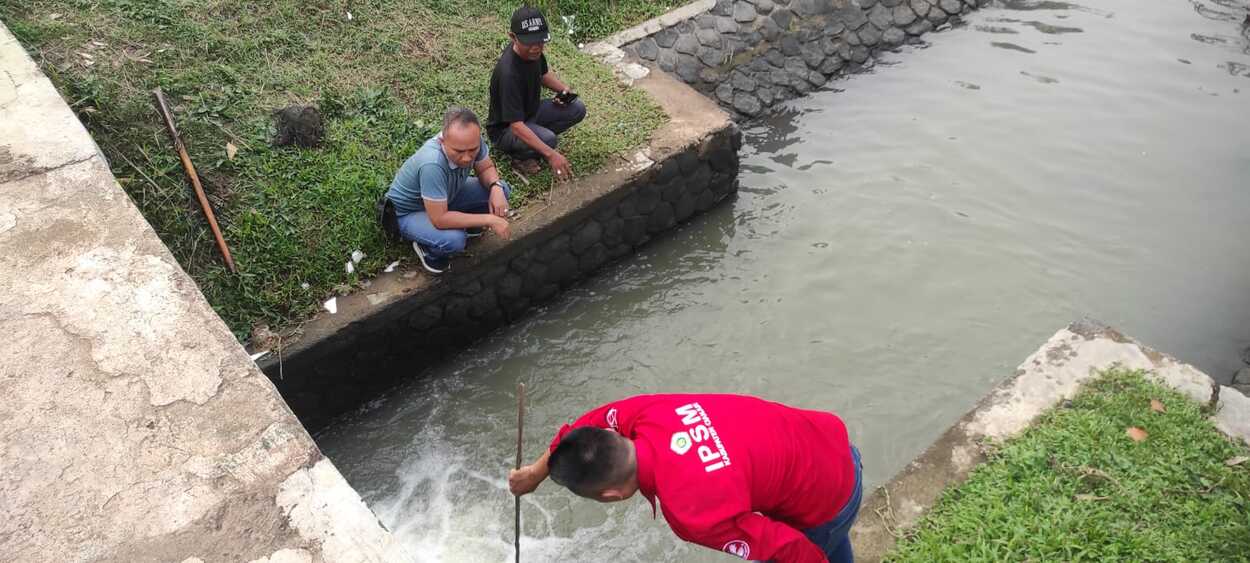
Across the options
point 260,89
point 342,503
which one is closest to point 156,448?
point 342,503

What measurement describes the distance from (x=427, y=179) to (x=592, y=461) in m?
2.54

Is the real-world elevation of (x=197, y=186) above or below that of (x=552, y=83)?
below

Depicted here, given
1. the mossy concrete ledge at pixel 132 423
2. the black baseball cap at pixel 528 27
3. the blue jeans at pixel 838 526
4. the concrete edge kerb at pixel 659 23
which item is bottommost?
the blue jeans at pixel 838 526

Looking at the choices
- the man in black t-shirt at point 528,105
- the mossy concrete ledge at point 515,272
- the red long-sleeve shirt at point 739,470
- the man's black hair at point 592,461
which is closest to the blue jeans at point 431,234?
the mossy concrete ledge at point 515,272

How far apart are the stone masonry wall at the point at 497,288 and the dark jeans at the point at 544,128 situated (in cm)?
59

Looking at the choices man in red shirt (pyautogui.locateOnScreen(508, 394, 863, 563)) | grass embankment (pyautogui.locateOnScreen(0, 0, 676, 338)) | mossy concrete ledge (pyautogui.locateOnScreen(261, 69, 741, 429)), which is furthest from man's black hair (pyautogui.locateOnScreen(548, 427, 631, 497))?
grass embankment (pyautogui.locateOnScreen(0, 0, 676, 338))

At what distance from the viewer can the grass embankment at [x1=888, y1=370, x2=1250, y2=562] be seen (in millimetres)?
3494

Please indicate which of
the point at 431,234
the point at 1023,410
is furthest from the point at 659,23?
the point at 1023,410

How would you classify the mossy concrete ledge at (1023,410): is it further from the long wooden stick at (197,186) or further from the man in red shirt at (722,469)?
the long wooden stick at (197,186)

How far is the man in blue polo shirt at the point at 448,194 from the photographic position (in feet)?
14.7

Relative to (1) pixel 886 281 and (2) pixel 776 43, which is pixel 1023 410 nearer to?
(1) pixel 886 281

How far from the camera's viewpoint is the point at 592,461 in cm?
257

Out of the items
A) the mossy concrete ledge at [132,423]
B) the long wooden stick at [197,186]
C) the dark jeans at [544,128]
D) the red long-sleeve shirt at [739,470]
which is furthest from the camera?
the dark jeans at [544,128]

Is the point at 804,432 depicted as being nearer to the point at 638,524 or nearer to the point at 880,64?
the point at 638,524
